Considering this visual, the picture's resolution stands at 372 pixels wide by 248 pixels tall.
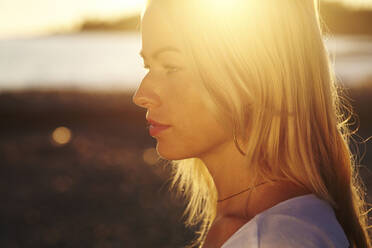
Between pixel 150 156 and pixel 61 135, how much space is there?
4468mm

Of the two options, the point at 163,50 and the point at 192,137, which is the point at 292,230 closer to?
the point at 192,137

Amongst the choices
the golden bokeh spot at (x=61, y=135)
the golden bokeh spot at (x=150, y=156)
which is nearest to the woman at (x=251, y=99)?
the golden bokeh spot at (x=150, y=156)

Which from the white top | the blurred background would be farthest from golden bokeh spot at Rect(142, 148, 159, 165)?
the white top

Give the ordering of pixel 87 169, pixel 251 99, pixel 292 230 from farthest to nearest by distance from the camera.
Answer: pixel 87 169 < pixel 251 99 < pixel 292 230

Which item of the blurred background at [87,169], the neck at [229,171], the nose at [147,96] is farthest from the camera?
the blurred background at [87,169]

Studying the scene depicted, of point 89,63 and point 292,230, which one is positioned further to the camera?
point 89,63

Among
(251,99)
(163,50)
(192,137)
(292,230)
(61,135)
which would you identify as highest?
(163,50)

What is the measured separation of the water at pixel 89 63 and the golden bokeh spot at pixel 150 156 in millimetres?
4801

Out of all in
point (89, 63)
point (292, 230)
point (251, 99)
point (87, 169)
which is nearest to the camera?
point (292, 230)

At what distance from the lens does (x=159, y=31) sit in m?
2.10

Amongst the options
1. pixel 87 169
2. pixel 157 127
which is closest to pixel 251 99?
pixel 157 127

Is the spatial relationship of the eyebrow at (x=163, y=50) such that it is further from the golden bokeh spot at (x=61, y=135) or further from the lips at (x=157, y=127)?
the golden bokeh spot at (x=61, y=135)

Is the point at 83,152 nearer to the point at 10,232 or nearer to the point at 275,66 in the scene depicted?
the point at 10,232

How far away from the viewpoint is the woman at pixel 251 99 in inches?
79.3
